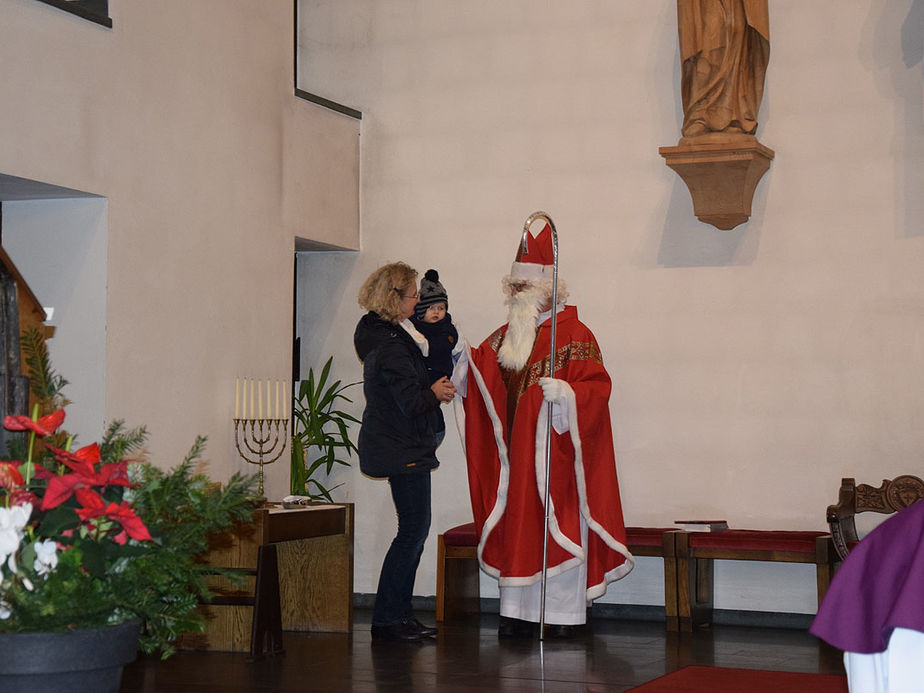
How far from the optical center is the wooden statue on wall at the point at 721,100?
21.6 ft

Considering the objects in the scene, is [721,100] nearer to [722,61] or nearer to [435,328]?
[722,61]

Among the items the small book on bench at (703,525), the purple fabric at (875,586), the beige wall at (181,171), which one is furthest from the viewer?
the small book on bench at (703,525)

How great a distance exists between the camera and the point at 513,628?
622 centimetres

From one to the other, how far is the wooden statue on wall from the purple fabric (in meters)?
4.05

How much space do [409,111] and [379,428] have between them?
8.65 feet

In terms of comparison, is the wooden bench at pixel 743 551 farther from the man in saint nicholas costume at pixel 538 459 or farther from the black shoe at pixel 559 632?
the black shoe at pixel 559 632

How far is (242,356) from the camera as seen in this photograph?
6629mm

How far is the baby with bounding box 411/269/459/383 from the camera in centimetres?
639

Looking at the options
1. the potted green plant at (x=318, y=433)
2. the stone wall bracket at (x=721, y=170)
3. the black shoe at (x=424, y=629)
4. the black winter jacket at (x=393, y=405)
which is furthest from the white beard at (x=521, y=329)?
the potted green plant at (x=318, y=433)

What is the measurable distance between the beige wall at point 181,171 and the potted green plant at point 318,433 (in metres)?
0.21

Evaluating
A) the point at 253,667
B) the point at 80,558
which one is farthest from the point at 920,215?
the point at 80,558

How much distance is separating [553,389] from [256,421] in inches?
66.6

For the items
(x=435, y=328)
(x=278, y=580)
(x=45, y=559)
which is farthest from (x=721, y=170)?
(x=45, y=559)

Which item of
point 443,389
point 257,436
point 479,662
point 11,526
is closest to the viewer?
point 11,526
